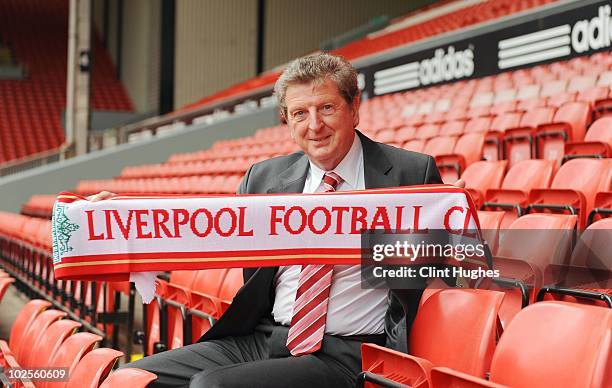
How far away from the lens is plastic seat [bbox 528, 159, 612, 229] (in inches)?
116

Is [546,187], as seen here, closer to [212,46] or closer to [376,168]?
[376,168]

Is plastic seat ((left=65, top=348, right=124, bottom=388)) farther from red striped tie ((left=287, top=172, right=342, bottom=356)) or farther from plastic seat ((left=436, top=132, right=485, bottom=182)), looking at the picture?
plastic seat ((left=436, top=132, right=485, bottom=182))

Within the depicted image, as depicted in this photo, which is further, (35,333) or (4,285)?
(4,285)

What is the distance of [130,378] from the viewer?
157cm

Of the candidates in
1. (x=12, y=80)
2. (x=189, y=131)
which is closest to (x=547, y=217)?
(x=189, y=131)

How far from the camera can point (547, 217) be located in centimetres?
229

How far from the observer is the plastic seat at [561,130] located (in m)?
4.17

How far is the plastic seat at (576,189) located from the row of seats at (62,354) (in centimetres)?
179

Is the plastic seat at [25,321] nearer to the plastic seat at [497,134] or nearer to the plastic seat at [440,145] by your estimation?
the plastic seat at [440,145]

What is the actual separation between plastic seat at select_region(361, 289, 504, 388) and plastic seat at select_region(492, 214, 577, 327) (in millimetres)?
453

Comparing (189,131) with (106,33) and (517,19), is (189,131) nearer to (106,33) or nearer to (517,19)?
(517,19)

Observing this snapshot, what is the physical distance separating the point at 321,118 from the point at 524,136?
2899 mm

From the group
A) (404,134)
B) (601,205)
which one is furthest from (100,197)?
(404,134)

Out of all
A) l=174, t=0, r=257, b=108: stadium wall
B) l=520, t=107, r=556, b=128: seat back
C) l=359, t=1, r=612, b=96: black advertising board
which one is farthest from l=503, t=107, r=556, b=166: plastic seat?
l=174, t=0, r=257, b=108: stadium wall
